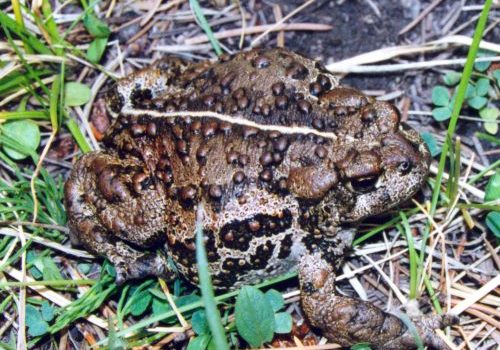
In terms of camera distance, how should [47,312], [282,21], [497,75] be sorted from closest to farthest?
[47,312]
[497,75]
[282,21]

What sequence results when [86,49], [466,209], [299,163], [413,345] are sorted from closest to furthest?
[299,163]
[413,345]
[466,209]
[86,49]

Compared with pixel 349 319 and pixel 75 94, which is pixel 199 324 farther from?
pixel 75 94

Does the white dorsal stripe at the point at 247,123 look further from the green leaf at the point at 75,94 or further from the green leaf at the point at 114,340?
the green leaf at the point at 114,340

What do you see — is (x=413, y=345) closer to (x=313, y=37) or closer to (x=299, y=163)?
(x=299, y=163)

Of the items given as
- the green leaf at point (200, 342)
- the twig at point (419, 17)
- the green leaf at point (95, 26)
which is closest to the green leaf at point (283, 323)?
the green leaf at point (200, 342)

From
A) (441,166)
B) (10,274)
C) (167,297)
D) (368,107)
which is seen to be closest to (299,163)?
(368,107)

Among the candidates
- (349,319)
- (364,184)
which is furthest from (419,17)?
(349,319)
